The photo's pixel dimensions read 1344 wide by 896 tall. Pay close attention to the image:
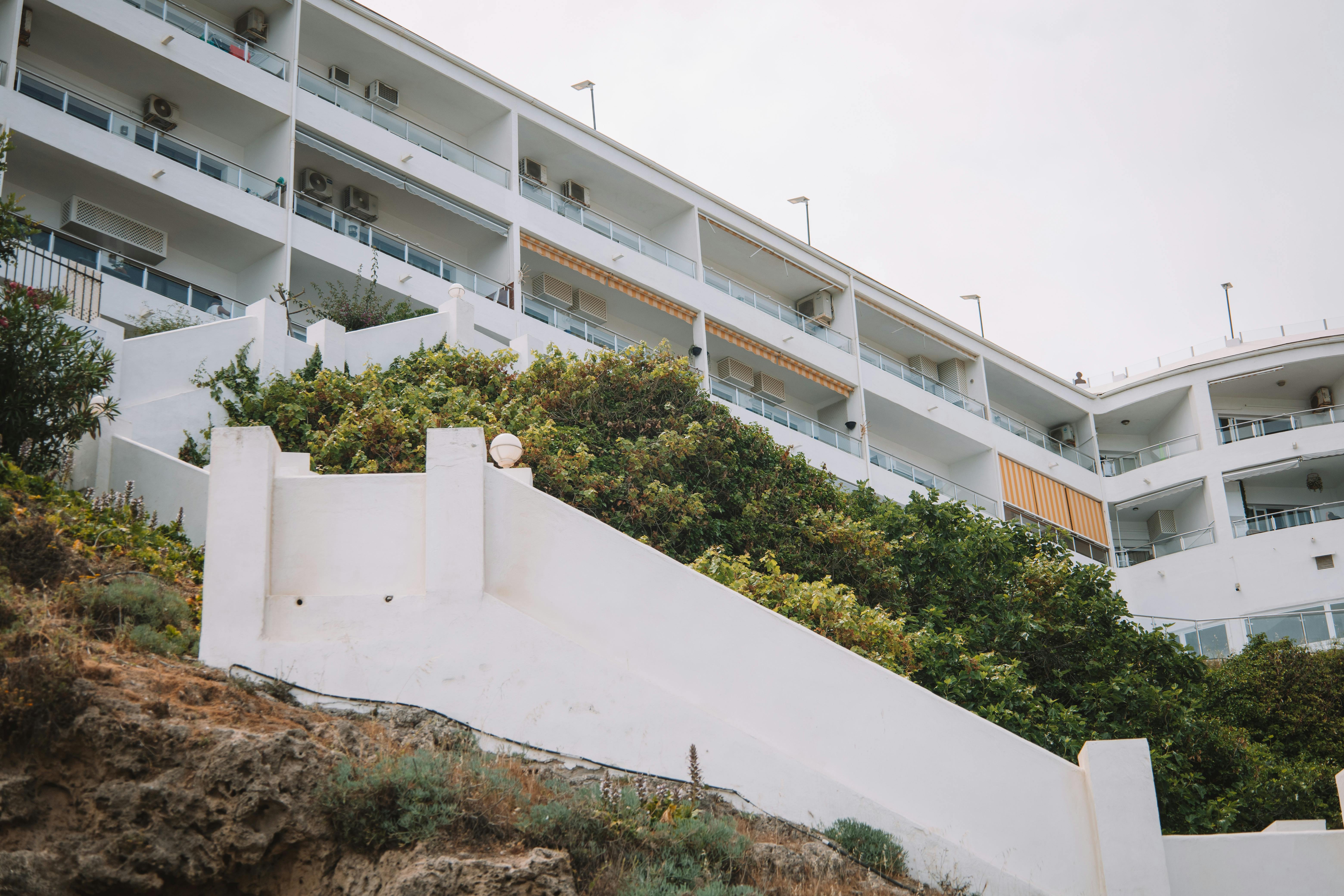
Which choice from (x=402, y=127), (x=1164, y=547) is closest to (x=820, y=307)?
(x=1164, y=547)

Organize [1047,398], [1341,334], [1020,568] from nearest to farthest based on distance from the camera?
1. [1020,568]
2. [1341,334]
3. [1047,398]

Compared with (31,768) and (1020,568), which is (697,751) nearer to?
(31,768)

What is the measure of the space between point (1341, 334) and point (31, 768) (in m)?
36.8

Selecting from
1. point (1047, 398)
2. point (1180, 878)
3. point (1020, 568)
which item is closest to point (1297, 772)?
point (1020, 568)

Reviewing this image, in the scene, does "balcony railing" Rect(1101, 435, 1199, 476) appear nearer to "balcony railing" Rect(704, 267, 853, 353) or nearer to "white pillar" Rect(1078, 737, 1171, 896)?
"balcony railing" Rect(704, 267, 853, 353)

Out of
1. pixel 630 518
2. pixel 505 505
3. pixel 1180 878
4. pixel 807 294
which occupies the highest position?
pixel 807 294

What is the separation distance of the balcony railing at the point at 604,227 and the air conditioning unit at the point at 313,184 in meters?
4.58

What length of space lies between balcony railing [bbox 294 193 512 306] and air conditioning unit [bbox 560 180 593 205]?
4861 mm

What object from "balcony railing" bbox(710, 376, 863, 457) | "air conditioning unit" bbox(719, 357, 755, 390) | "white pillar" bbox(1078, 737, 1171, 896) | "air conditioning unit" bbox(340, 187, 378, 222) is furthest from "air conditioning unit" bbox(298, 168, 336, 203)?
"white pillar" bbox(1078, 737, 1171, 896)

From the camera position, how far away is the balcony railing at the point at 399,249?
82.7 ft

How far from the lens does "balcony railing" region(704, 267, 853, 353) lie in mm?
32625

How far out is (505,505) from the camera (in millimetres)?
10312

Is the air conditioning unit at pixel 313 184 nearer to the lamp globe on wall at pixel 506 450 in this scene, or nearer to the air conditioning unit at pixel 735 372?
the air conditioning unit at pixel 735 372

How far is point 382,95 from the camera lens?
2858 centimetres
